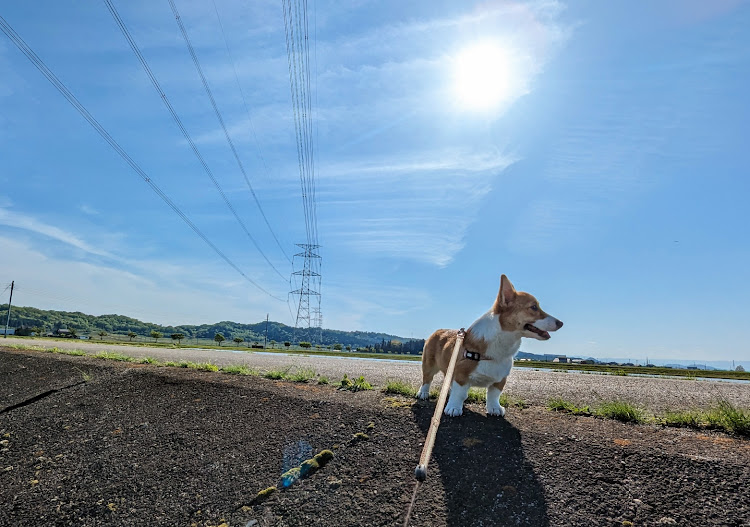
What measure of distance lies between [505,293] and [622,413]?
1948mm

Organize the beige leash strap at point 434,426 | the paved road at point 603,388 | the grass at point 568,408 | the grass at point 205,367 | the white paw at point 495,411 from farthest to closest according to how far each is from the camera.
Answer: the grass at point 205,367, the paved road at point 603,388, the grass at point 568,408, the white paw at point 495,411, the beige leash strap at point 434,426

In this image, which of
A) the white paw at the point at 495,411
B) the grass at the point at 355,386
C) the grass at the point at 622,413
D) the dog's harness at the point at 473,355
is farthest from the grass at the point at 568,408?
the grass at the point at 355,386

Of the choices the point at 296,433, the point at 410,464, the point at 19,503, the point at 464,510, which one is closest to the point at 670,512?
the point at 464,510

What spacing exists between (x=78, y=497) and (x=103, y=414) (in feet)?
7.52

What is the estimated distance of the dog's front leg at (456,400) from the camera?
4.85 m

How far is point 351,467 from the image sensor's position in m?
4.06

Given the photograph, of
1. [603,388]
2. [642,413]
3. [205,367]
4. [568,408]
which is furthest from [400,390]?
[603,388]

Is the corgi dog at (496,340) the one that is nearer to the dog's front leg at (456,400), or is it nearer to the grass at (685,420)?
the dog's front leg at (456,400)

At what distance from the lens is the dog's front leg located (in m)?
4.85

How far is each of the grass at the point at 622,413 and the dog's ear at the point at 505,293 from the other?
1.81 m

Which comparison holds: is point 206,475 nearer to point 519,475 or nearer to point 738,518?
point 519,475

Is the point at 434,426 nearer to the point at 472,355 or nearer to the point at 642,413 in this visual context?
the point at 472,355

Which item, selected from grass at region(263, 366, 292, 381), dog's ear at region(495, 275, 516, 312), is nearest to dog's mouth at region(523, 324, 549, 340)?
Answer: dog's ear at region(495, 275, 516, 312)

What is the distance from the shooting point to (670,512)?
3080 mm
